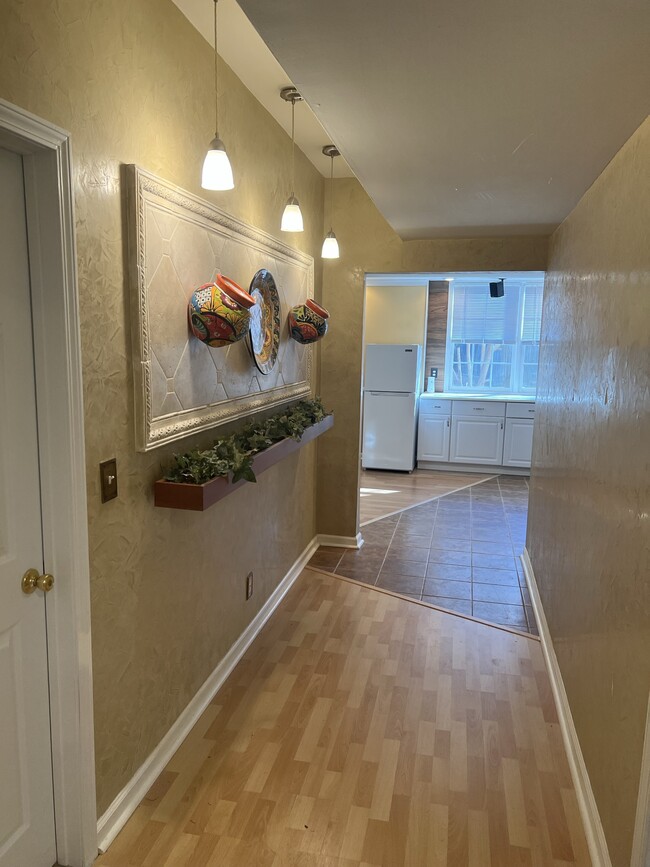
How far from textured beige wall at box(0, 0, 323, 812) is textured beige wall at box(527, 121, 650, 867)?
1465mm

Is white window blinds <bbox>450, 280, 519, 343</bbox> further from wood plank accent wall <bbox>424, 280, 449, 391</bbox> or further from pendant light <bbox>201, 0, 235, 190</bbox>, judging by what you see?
pendant light <bbox>201, 0, 235, 190</bbox>

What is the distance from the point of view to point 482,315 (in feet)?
24.9

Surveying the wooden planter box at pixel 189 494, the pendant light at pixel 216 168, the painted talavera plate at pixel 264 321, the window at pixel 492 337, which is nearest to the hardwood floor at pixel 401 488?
the window at pixel 492 337

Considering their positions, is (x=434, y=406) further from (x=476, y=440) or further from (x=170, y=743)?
(x=170, y=743)

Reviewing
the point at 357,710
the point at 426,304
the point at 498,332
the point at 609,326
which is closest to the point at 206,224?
the point at 609,326

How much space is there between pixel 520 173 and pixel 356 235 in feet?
5.79

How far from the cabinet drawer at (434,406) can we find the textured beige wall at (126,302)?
488 cm

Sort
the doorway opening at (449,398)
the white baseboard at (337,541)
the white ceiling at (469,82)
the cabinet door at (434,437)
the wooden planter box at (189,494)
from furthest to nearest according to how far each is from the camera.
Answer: the cabinet door at (434,437), the doorway opening at (449,398), the white baseboard at (337,541), the wooden planter box at (189,494), the white ceiling at (469,82)

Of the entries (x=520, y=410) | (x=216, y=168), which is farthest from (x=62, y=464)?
(x=520, y=410)

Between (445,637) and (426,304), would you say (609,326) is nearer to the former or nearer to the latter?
(445,637)

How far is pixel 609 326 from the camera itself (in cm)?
207

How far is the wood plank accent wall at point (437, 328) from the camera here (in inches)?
298

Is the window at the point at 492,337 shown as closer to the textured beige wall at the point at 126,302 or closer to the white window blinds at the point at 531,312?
the white window blinds at the point at 531,312

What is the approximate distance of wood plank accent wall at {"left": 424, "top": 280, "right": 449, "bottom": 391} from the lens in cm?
756
